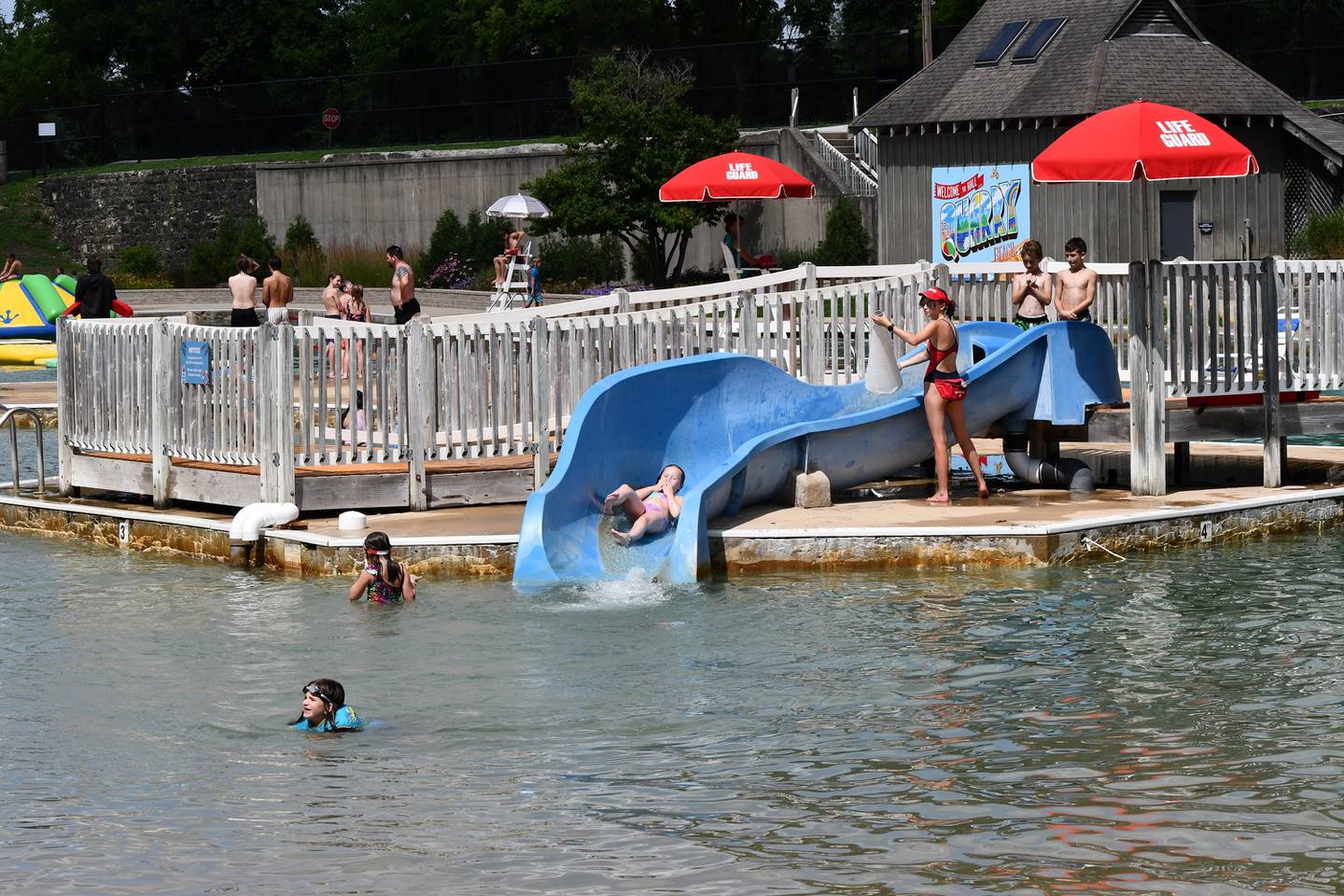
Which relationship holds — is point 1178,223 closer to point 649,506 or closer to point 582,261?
point 582,261

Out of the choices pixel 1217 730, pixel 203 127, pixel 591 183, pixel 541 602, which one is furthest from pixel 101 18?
pixel 1217 730

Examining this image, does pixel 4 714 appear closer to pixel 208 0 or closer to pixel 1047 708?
pixel 1047 708

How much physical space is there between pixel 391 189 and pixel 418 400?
121ft

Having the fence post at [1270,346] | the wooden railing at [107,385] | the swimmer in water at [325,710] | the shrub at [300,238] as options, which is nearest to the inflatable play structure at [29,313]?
the wooden railing at [107,385]

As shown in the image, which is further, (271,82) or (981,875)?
(271,82)

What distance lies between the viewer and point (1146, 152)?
15.5 m

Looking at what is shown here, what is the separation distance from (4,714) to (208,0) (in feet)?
199

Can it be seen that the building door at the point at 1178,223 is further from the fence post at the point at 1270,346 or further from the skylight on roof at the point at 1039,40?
the fence post at the point at 1270,346

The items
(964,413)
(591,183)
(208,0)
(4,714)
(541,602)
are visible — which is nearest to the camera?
(4,714)

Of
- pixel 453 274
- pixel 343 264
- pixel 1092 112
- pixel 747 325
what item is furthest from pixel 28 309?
pixel 343 264

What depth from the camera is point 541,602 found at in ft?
43.1

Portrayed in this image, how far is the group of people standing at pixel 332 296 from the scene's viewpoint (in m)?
21.1

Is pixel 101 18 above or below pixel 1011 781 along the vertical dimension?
above

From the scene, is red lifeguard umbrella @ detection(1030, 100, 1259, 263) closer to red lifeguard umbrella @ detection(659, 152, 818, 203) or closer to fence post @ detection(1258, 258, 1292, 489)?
fence post @ detection(1258, 258, 1292, 489)
